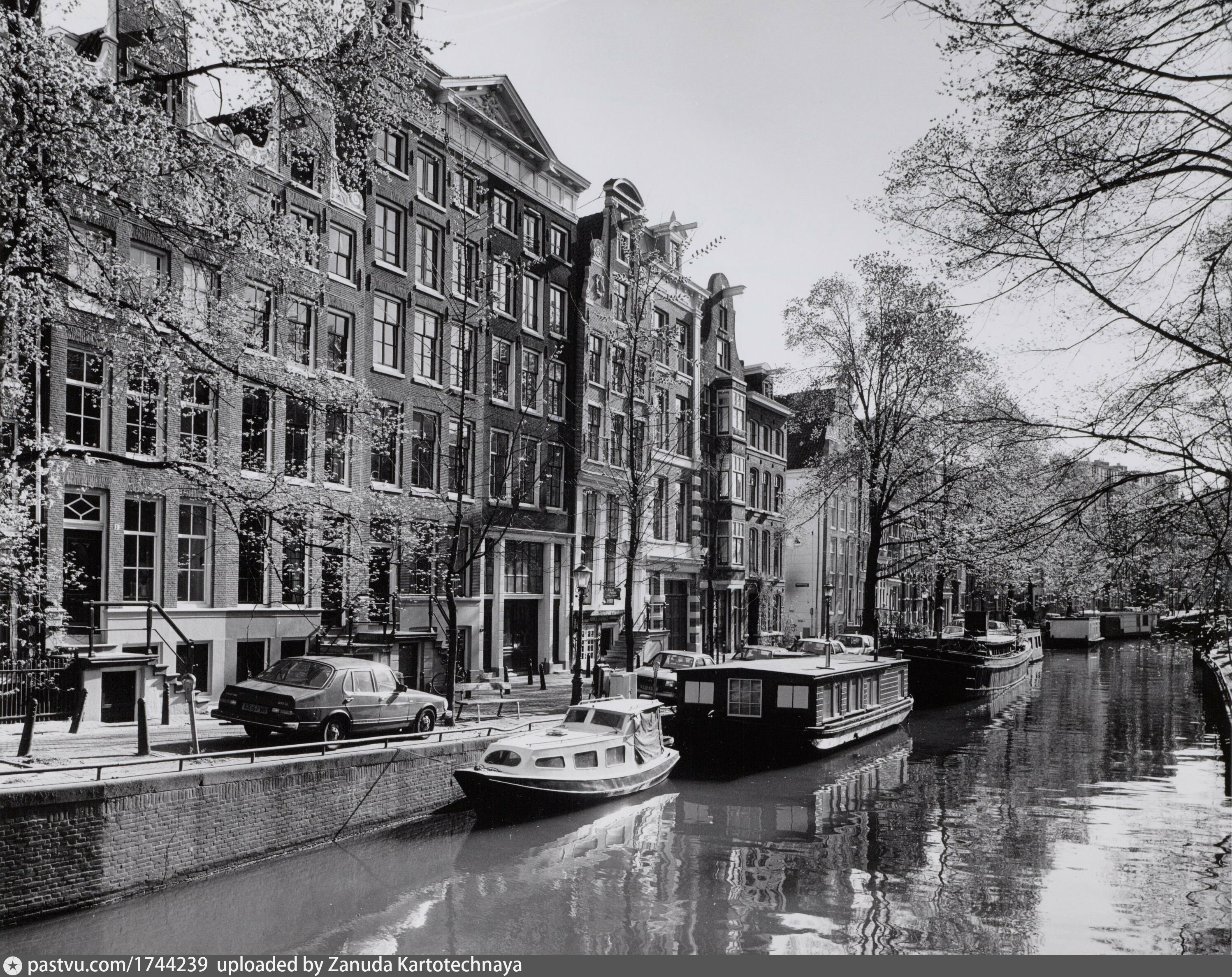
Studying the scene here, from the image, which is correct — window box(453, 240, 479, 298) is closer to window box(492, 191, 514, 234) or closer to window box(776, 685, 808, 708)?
window box(492, 191, 514, 234)

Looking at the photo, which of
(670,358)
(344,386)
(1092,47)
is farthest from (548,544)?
(1092,47)

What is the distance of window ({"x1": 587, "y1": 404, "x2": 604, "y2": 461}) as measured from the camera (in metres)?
40.9

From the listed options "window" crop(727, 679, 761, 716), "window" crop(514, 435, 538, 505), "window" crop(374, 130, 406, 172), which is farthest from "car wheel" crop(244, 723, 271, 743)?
"window" crop(374, 130, 406, 172)

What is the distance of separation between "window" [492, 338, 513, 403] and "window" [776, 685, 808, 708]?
14793 millimetres

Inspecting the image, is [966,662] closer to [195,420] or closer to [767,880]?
[767,880]

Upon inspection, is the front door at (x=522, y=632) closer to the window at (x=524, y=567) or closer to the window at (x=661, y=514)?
the window at (x=524, y=567)

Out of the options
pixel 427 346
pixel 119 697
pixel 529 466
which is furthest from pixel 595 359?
pixel 119 697

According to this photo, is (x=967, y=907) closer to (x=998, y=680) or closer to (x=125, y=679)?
(x=125, y=679)

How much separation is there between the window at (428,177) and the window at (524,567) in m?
12.0

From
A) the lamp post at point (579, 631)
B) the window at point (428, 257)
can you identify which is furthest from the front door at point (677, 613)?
the window at point (428, 257)

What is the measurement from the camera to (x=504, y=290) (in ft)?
121

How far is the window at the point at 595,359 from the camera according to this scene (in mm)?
40875

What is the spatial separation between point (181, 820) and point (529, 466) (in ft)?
78.2

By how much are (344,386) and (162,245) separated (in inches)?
411
